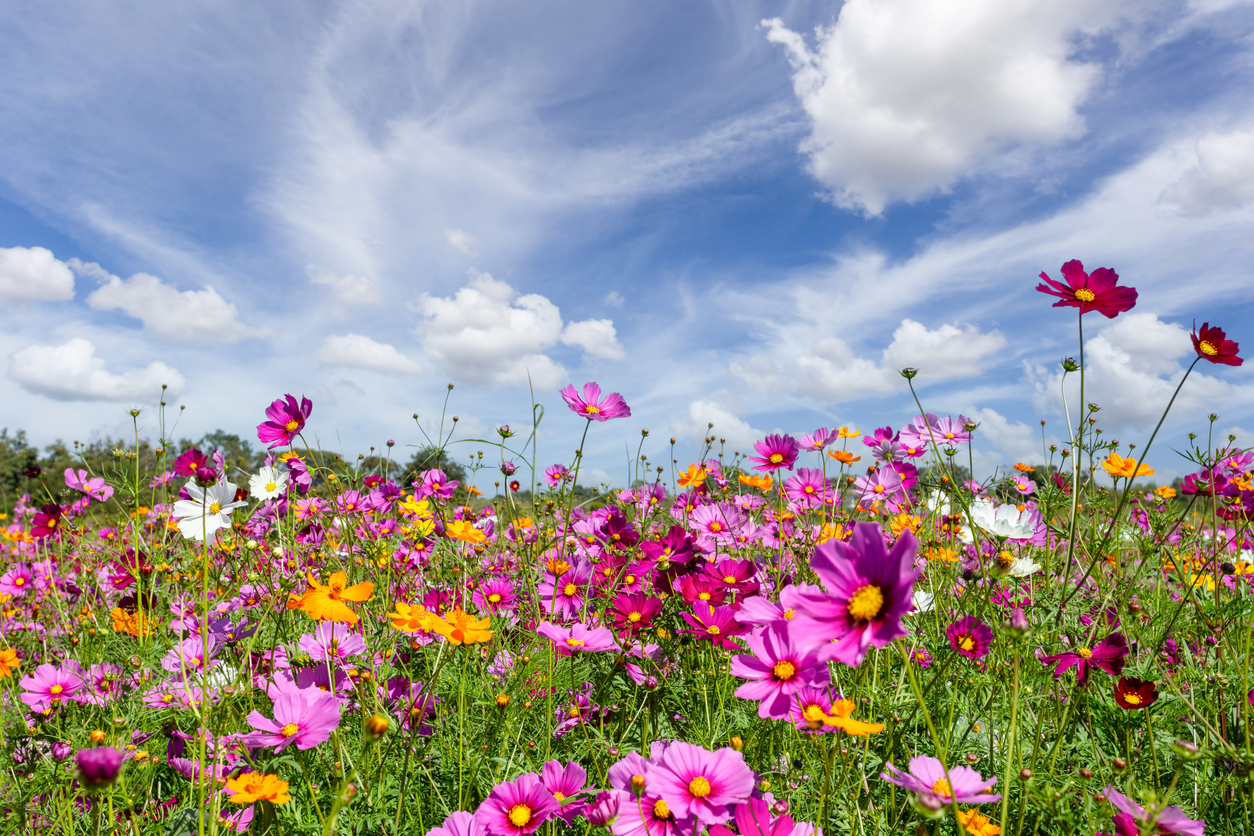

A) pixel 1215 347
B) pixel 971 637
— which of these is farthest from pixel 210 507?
pixel 1215 347

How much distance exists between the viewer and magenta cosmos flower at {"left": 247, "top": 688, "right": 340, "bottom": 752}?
3.19 ft

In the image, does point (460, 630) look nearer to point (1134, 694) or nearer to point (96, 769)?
point (96, 769)

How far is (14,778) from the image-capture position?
1381mm

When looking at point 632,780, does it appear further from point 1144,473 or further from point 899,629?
point 1144,473

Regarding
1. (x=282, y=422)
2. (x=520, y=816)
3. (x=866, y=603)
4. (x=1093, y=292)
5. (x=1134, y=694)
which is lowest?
(x=520, y=816)

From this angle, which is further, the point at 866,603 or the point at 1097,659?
the point at 1097,659

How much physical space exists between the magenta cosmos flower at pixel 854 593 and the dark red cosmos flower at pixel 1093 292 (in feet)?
3.07

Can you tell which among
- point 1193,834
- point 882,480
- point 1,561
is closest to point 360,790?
point 1193,834

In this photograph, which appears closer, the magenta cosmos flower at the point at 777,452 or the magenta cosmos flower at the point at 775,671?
the magenta cosmos flower at the point at 775,671

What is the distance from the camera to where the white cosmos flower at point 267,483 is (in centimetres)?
197

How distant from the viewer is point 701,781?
0.89m

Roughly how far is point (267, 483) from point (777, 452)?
1626 millimetres

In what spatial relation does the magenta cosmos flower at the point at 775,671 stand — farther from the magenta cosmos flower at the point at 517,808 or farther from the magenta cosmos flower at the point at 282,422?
the magenta cosmos flower at the point at 282,422

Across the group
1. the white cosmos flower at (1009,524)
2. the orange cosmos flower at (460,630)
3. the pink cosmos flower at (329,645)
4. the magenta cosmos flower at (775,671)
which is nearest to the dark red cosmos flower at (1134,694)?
the white cosmos flower at (1009,524)
